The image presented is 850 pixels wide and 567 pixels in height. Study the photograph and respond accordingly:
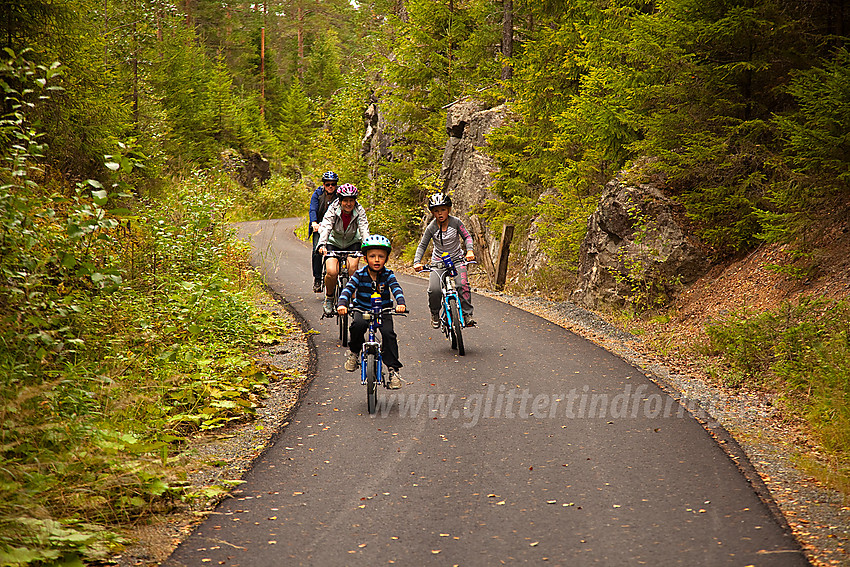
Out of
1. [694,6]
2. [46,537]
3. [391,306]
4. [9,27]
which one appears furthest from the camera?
[694,6]

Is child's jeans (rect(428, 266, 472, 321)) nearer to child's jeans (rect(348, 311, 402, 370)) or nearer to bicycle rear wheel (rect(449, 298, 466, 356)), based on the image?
bicycle rear wheel (rect(449, 298, 466, 356))

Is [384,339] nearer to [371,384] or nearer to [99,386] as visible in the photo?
[371,384]

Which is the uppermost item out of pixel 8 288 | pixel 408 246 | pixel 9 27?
pixel 9 27

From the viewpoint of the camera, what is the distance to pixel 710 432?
707cm

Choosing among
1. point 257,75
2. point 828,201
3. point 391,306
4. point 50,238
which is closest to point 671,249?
point 828,201

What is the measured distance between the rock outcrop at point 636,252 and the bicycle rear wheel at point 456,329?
175 inches

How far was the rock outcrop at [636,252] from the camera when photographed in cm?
1333

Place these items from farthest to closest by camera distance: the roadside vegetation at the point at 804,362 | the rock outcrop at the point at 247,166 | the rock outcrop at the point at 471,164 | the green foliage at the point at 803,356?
the rock outcrop at the point at 247,166, the rock outcrop at the point at 471,164, the green foliage at the point at 803,356, the roadside vegetation at the point at 804,362

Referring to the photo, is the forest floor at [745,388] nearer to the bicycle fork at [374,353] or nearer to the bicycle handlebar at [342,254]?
the bicycle fork at [374,353]

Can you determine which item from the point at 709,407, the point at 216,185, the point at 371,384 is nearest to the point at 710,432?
the point at 709,407

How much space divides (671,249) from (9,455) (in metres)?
11.6

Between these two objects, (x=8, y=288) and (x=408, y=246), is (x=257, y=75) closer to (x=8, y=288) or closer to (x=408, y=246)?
(x=408, y=246)

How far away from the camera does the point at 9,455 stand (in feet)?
17.8

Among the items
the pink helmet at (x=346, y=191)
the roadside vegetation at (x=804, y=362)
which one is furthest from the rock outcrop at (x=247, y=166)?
the roadside vegetation at (x=804, y=362)
